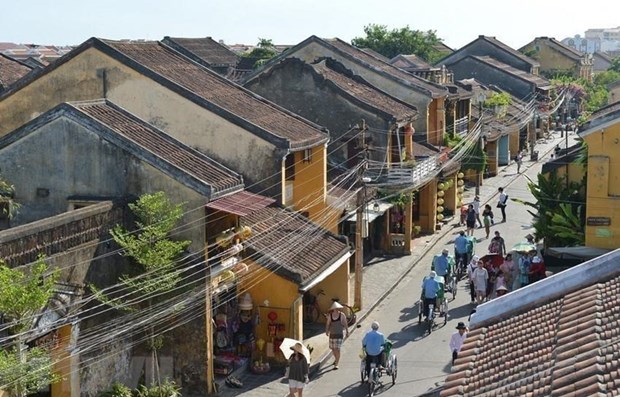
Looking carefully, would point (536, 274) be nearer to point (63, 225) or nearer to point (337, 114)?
point (337, 114)

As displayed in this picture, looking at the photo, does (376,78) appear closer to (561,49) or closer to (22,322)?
(22,322)

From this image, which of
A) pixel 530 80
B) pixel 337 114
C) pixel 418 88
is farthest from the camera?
A: pixel 530 80

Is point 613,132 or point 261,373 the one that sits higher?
point 613,132

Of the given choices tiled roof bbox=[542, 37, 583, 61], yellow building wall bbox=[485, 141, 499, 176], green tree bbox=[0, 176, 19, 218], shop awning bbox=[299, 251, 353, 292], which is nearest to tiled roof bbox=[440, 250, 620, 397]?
shop awning bbox=[299, 251, 353, 292]

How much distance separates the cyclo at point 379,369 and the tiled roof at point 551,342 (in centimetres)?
644

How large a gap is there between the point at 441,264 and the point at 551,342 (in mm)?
14858

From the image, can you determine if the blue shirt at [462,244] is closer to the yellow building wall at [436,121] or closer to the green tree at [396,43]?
the yellow building wall at [436,121]

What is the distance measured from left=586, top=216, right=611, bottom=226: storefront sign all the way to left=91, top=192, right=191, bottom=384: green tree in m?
12.4

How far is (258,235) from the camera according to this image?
2202cm

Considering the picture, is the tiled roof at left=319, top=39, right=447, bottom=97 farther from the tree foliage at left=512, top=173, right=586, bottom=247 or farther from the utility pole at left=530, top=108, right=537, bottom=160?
the utility pole at left=530, top=108, right=537, bottom=160

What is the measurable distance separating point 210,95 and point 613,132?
1082 cm

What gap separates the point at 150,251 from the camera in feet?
57.8

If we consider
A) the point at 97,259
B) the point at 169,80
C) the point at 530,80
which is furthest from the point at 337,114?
the point at 530,80

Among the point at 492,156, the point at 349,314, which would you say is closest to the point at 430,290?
the point at 349,314
